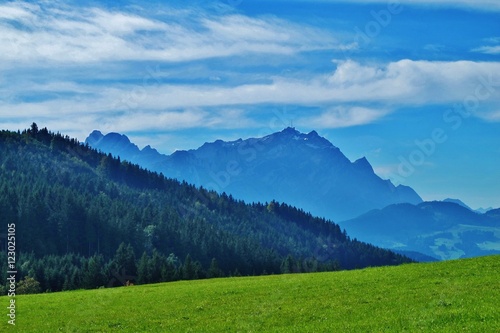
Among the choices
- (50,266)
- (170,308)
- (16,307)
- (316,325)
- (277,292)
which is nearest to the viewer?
(316,325)

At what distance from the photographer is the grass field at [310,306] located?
33.2 metres

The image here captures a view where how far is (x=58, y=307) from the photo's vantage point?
55.0 m

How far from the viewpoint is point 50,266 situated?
7347 inches

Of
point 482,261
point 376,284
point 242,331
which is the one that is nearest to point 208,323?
point 242,331

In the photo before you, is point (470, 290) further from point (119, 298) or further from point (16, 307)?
point (16, 307)

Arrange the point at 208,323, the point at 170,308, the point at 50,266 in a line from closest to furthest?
1. the point at 208,323
2. the point at 170,308
3. the point at 50,266

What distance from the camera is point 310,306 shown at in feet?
141

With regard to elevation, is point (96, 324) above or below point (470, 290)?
below

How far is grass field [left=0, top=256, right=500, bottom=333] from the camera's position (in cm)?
3319

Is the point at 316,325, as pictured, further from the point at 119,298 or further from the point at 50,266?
the point at 50,266

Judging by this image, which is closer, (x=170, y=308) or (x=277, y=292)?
(x=170, y=308)

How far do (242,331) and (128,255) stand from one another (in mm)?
161878

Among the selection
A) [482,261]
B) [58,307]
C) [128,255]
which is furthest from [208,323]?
[128,255]

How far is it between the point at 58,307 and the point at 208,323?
22.1 meters
